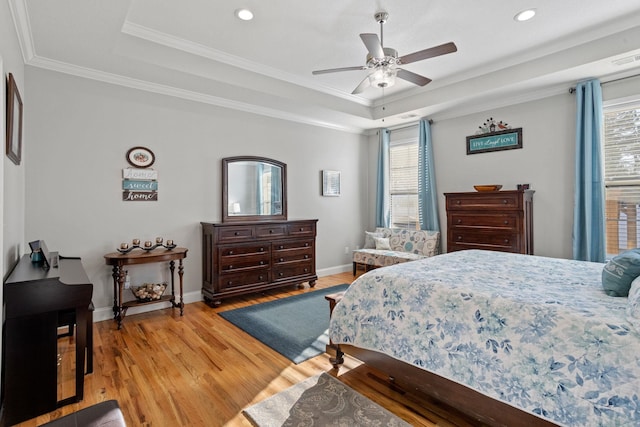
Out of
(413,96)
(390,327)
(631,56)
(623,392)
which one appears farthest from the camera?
(413,96)

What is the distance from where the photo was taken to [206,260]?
13.9ft

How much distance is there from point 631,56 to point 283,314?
14.3ft

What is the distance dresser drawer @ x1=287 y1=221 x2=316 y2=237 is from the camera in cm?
475

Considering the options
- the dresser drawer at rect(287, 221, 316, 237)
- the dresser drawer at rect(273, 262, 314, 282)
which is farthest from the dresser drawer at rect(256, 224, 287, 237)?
the dresser drawer at rect(273, 262, 314, 282)

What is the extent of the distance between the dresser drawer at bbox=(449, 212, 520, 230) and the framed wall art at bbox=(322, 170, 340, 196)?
2.06m

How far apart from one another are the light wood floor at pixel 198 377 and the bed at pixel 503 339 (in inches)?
7.0

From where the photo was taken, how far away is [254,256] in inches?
172

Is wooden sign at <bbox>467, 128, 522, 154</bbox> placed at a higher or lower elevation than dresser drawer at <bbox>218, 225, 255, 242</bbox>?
higher

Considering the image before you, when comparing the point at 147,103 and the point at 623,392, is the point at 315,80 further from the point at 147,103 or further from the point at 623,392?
the point at 623,392

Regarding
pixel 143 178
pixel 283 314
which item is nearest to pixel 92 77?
pixel 143 178

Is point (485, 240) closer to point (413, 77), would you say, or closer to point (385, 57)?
point (413, 77)

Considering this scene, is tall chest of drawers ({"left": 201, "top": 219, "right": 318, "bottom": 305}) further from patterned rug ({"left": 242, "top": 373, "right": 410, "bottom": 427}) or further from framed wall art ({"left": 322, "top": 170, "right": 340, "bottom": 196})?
patterned rug ({"left": 242, "top": 373, "right": 410, "bottom": 427})

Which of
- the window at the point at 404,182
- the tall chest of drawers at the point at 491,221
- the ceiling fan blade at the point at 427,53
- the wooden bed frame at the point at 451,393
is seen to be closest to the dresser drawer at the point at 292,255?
the window at the point at 404,182

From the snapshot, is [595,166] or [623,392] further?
[595,166]
